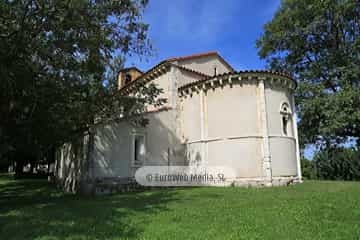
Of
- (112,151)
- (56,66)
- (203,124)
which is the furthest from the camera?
(203,124)

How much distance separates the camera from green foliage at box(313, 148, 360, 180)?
66.9ft

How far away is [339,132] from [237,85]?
11591mm

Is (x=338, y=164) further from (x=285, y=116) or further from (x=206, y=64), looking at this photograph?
(x=206, y=64)

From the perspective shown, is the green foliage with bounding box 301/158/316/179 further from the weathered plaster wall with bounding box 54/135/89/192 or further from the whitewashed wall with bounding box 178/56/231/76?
the weathered plaster wall with bounding box 54/135/89/192

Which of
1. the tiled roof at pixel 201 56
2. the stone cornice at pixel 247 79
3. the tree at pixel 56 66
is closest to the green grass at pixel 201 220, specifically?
the tree at pixel 56 66

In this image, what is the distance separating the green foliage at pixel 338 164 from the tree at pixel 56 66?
53.1 ft

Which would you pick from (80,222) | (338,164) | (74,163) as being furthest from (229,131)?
(338,164)

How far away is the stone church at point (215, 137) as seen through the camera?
1400 cm

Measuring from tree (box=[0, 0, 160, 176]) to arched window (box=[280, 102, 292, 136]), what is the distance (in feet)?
23.3

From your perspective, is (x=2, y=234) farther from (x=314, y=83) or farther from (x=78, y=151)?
(x=314, y=83)

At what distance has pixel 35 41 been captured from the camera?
9000mm

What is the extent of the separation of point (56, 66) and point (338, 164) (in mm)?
20670

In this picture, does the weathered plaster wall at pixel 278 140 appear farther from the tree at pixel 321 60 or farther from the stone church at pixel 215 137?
the tree at pixel 321 60

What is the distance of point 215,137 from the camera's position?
15.0 meters
